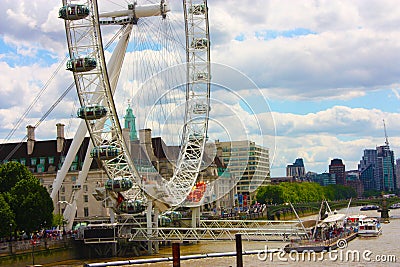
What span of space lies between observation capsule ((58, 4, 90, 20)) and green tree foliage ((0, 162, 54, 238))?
1191 cm

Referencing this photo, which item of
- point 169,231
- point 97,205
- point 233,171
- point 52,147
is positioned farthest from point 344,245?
point 233,171

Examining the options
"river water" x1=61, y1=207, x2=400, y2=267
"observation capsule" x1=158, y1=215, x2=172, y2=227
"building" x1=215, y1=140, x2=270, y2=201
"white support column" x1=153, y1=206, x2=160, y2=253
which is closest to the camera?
"river water" x1=61, y1=207, x2=400, y2=267

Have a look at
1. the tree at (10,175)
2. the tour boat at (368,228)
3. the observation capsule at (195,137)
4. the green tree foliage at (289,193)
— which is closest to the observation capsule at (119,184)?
the tree at (10,175)

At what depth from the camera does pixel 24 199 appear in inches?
1992

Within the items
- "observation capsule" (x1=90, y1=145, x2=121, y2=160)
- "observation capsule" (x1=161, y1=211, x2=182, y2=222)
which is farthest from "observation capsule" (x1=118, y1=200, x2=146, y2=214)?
"observation capsule" (x1=161, y1=211, x2=182, y2=222)

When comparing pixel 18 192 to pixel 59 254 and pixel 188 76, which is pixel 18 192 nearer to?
pixel 59 254

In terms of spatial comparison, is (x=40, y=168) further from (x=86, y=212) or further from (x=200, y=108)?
(x=200, y=108)

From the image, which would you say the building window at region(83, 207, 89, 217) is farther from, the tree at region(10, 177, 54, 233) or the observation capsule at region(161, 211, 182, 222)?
the tree at region(10, 177, 54, 233)

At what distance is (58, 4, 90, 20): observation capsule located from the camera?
48094mm

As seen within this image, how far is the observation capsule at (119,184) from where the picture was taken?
50188 mm

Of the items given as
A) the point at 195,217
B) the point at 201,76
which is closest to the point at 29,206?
the point at 195,217

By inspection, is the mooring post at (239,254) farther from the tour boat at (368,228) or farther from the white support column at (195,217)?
the tour boat at (368,228)

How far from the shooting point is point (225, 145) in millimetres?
146125

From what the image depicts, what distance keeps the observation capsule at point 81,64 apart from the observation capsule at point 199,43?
46.5 ft
